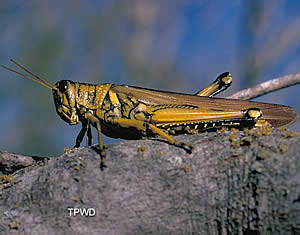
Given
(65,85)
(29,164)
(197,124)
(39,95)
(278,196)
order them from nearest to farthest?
(278,196)
(29,164)
(197,124)
(65,85)
(39,95)

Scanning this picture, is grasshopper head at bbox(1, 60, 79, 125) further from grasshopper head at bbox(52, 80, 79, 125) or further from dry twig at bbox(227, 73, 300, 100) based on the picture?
dry twig at bbox(227, 73, 300, 100)

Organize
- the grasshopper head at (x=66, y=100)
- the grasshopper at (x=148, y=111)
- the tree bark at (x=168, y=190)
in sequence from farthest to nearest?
the grasshopper head at (x=66, y=100) < the grasshopper at (x=148, y=111) < the tree bark at (x=168, y=190)

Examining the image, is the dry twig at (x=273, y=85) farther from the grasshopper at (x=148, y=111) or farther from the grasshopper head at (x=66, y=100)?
the grasshopper head at (x=66, y=100)

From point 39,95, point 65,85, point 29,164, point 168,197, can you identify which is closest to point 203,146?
point 168,197

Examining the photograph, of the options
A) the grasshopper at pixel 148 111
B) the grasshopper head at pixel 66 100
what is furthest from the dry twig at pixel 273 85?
the grasshopper head at pixel 66 100

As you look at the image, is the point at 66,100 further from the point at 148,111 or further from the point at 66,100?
the point at 148,111

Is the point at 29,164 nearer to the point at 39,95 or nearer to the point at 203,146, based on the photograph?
the point at 203,146
